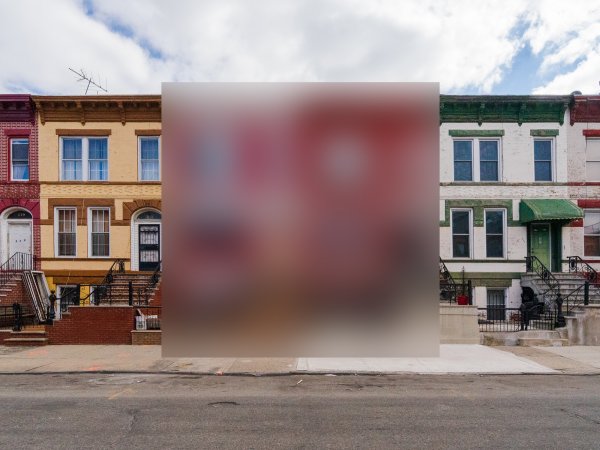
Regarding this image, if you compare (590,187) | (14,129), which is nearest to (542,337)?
(590,187)

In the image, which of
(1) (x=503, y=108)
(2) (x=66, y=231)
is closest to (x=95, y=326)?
(2) (x=66, y=231)

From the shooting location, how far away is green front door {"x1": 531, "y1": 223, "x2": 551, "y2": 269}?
52.6ft

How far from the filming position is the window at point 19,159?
53.0 ft

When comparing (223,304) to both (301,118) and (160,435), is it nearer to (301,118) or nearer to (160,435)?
(301,118)

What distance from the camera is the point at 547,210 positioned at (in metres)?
15.3

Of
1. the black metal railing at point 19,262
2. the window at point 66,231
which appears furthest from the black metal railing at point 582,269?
the black metal railing at point 19,262

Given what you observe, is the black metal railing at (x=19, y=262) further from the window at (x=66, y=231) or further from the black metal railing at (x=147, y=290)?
the black metal railing at (x=147, y=290)

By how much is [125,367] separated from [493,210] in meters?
14.6

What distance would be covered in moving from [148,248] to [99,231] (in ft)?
7.08

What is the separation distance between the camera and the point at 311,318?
3127 mm

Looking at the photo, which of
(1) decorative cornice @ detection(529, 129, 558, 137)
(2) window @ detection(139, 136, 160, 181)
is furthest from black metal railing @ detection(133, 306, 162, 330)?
(1) decorative cornice @ detection(529, 129, 558, 137)

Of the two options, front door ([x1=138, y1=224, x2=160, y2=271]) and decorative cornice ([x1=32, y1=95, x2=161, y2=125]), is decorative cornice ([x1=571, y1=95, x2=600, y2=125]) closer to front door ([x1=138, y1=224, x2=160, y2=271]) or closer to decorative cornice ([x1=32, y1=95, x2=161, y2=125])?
decorative cornice ([x1=32, y1=95, x2=161, y2=125])

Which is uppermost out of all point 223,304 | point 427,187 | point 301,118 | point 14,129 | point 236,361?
point 14,129

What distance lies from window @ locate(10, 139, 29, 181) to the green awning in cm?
2040
